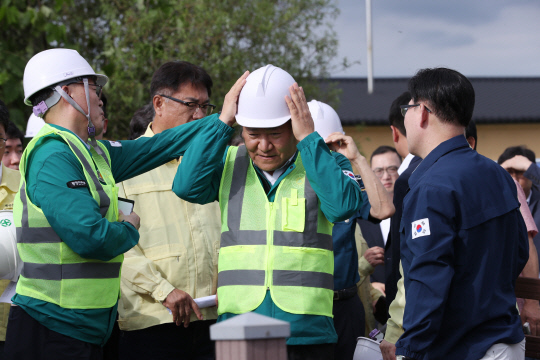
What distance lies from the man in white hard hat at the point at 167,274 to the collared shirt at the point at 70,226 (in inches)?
21.0

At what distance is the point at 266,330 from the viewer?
5.92 ft

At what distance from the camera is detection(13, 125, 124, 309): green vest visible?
2758mm

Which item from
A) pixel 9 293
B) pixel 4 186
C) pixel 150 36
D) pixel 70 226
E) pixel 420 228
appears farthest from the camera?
pixel 150 36

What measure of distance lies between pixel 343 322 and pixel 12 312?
6.20 ft

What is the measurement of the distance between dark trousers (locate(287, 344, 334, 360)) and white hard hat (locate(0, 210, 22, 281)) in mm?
1431

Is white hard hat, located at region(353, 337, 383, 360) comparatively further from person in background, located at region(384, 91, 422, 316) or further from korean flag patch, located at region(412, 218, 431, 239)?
korean flag patch, located at region(412, 218, 431, 239)

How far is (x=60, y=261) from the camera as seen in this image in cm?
276

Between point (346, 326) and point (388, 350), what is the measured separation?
0.77m

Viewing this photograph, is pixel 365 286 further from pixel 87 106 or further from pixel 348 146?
pixel 87 106

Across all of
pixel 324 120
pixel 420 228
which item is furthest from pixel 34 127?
pixel 420 228

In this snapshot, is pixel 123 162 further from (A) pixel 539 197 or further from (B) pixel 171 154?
(A) pixel 539 197

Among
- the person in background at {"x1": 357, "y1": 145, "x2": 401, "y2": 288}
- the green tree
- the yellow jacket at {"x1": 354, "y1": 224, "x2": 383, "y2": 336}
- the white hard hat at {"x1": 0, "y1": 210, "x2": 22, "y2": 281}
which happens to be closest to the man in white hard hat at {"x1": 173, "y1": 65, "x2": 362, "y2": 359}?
the white hard hat at {"x1": 0, "y1": 210, "x2": 22, "y2": 281}

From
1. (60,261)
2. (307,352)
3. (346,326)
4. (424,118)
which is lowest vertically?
(346,326)

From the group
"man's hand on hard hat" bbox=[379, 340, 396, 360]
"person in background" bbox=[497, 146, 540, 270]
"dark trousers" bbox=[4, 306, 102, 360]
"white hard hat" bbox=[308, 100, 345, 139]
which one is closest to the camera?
"dark trousers" bbox=[4, 306, 102, 360]
